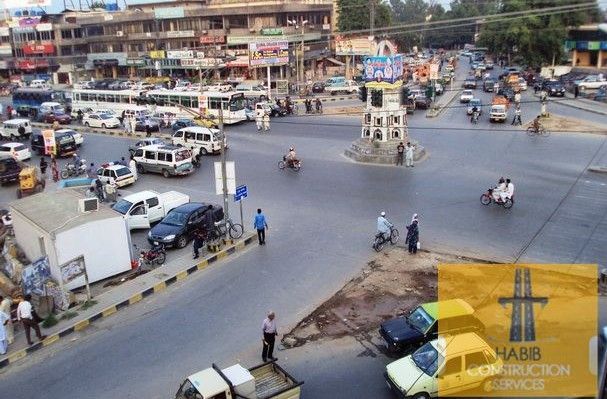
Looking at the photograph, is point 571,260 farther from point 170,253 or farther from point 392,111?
point 392,111

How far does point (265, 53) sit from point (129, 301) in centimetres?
4327

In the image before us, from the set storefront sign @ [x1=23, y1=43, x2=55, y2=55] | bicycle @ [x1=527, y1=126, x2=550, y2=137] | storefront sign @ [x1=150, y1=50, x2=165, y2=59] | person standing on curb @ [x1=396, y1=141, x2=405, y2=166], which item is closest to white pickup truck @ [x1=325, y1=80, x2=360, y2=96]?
bicycle @ [x1=527, y1=126, x2=550, y2=137]

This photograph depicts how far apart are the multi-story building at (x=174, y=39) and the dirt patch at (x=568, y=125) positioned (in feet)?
94.5

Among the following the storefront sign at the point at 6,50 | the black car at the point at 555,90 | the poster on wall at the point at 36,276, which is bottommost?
the poster on wall at the point at 36,276

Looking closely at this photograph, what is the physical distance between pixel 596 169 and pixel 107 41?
69.3 m

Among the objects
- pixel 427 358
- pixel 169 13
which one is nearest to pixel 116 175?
pixel 427 358

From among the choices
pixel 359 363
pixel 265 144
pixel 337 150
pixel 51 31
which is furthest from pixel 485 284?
pixel 51 31

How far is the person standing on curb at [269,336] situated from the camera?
11.5 m

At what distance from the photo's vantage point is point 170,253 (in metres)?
18.2

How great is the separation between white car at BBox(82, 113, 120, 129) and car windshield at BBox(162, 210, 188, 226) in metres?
24.6

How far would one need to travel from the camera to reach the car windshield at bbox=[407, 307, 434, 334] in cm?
1182

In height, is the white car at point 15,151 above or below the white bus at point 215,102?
below

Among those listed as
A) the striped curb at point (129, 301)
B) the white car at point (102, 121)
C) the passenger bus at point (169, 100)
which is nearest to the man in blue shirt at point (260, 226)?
the striped curb at point (129, 301)

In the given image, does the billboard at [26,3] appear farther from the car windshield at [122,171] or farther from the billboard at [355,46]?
the car windshield at [122,171]
